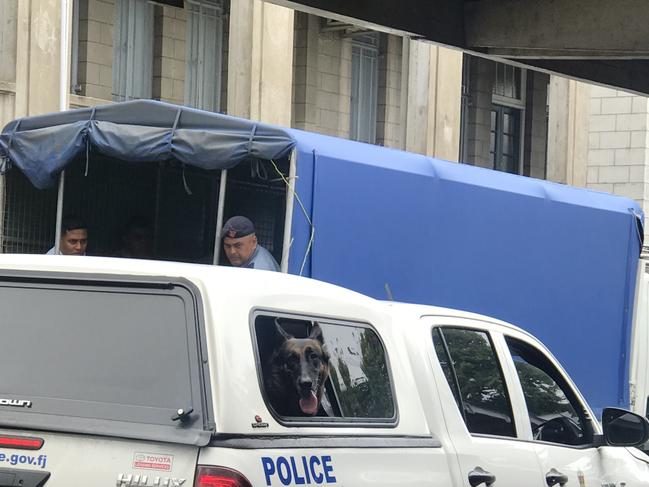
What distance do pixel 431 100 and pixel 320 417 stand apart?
800 inches

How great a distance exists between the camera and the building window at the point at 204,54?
23.6 meters

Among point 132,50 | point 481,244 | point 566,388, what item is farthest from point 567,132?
point 566,388

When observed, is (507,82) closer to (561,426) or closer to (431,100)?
(431,100)

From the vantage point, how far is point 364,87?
2736cm

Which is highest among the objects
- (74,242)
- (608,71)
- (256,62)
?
(256,62)

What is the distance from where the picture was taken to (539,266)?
41.2ft

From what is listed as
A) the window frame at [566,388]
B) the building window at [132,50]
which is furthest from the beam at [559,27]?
the building window at [132,50]

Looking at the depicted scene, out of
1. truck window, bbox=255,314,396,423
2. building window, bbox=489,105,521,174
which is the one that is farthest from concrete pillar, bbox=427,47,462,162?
truck window, bbox=255,314,396,423

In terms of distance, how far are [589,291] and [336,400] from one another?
27.5 ft

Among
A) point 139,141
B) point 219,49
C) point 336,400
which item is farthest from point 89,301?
point 219,49

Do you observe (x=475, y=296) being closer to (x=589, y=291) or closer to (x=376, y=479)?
(x=589, y=291)

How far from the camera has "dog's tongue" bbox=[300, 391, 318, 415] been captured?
17.0 feet

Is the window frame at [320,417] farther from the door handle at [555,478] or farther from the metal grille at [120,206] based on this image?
the metal grille at [120,206]

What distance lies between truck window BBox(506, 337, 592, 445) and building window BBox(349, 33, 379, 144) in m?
20.0
